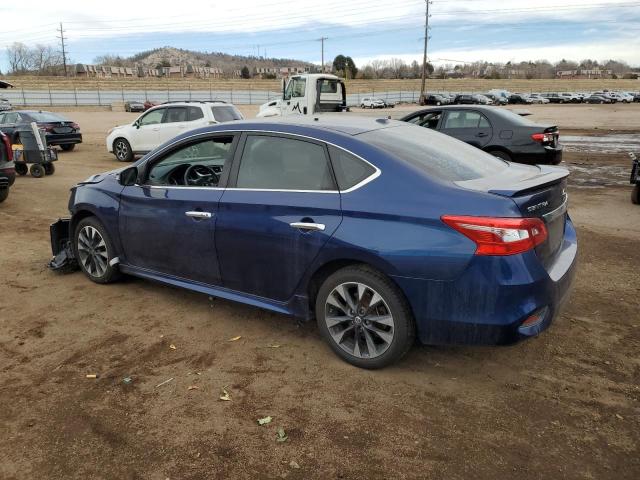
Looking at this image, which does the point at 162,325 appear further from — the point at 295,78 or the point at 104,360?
the point at 295,78

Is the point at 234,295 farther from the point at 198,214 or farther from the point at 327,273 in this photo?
the point at 327,273

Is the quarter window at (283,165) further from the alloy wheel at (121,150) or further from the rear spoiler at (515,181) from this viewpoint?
the alloy wheel at (121,150)

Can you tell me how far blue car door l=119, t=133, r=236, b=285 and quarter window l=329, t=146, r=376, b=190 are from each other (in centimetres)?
95

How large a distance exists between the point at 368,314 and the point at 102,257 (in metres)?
2.93

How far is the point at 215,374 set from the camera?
143 inches

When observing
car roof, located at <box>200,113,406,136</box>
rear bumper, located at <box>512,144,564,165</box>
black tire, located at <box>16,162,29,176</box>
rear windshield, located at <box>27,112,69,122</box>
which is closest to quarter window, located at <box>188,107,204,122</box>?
black tire, located at <box>16,162,29,176</box>

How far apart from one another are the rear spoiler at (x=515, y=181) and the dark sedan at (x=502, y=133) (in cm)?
665

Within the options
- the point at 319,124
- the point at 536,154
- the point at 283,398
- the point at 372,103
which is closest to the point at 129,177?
the point at 319,124

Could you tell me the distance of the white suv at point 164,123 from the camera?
14031 millimetres

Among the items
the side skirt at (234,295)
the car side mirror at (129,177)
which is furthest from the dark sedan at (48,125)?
the side skirt at (234,295)

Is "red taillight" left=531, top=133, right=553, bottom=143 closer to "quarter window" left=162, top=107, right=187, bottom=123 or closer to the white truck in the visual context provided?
"quarter window" left=162, top=107, right=187, bottom=123

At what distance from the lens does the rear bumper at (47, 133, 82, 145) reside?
644 inches

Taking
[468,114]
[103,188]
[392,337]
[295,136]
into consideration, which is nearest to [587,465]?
[392,337]

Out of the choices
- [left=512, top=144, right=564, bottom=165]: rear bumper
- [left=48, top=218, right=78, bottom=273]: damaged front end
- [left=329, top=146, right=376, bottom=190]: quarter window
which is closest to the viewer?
[left=329, top=146, right=376, bottom=190]: quarter window
